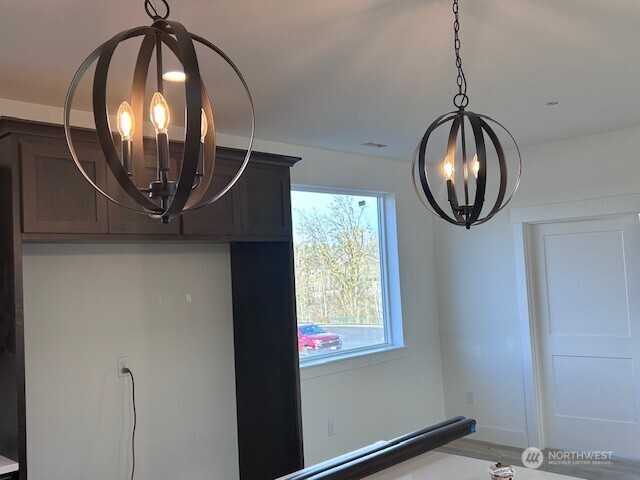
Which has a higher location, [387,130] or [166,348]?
[387,130]

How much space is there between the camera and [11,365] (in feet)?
8.26

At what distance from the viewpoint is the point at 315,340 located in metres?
4.62

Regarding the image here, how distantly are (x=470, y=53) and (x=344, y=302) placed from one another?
8.48 feet

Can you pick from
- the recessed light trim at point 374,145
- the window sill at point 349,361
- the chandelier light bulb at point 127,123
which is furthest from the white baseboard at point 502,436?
the chandelier light bulb at point 127,123

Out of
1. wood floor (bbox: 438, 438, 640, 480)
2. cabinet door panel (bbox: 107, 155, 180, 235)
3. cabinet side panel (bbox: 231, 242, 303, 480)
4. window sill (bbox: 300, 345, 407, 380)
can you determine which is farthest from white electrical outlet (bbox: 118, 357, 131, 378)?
wood floor (bbox: 438, 438, 640, 480)

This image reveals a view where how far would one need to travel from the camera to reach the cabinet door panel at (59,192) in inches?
101

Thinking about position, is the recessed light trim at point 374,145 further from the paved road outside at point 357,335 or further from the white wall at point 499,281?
the paved road outside at point 357,335

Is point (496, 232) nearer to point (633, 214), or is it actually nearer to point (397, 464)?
point (633, 214)

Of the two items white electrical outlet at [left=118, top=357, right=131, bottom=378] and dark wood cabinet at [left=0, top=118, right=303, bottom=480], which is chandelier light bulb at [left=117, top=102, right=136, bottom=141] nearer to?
dark wood cabinet at [left=0, top=118, right=303, bottom=480]

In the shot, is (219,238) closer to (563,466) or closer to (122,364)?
(122,364)

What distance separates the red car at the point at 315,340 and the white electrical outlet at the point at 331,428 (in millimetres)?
543

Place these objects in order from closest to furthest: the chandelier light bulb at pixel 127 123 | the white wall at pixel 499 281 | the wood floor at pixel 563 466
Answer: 1. the chandelier light bulb at pixel 127 123
2. the wood floor at pixel 563 466
3. the white wall at pixel 499 281

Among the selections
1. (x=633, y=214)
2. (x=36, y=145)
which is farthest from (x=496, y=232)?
(x=36, y=145)

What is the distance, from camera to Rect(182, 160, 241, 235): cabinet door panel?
10.4ft
